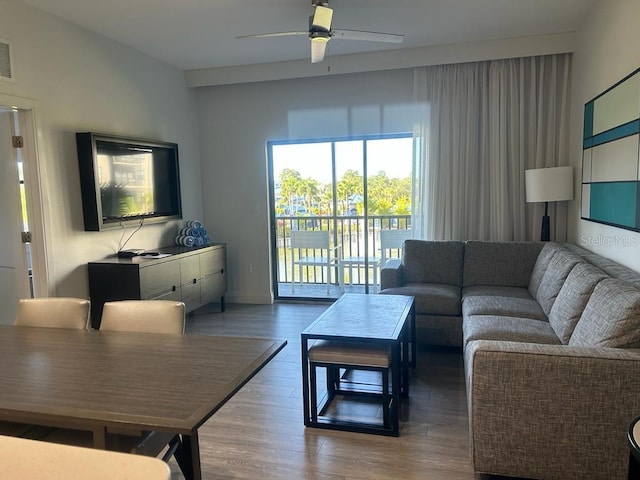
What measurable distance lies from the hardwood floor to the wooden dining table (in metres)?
0.78

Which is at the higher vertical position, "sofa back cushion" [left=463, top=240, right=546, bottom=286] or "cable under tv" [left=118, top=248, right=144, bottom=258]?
"cable under tv" [left=118, top=248, right=144, bottom=258]

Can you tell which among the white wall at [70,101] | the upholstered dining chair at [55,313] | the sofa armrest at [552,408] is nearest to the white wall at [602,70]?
the sofa armrest at [552,408]

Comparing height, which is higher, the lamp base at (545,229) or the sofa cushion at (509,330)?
the lamp base at (545,229)

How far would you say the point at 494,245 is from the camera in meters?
4.34

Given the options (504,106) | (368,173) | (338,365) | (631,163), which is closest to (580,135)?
(504,106)

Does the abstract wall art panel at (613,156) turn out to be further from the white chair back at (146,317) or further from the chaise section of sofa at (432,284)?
the white chair back at (146,317)

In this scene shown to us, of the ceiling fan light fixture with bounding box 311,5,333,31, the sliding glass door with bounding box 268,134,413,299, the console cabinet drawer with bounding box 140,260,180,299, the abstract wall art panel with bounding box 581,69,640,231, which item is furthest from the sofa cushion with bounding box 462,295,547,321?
the console cabinet drawer with bounding box 140,260,180,299

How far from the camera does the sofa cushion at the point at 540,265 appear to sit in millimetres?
3723

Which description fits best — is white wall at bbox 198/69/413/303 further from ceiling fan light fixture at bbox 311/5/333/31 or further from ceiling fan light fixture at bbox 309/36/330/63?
ceiling fan light fixture at bbox 311/5/333/31

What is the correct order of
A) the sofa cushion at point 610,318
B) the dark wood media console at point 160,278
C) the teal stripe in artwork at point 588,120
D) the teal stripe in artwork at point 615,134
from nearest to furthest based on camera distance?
the sofa cushion at point 610,318 < the teal stripe in artwork at point 615,134 < the teal stripe in artwork at point 588,120 < the dark wood media console at point 160,278

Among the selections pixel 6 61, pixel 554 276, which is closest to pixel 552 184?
pixel 554 276

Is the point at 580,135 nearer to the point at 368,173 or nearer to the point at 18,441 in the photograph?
the point at 368,173

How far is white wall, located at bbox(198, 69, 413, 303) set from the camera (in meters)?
5.21

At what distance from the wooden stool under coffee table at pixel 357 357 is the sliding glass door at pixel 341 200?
2.55 m
